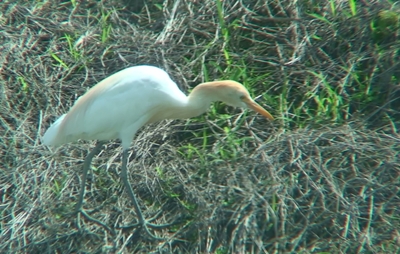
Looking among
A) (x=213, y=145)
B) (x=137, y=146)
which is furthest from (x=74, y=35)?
(x=213, y=145)

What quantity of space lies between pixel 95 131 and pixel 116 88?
0.83 feet

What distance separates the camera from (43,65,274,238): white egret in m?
3.49

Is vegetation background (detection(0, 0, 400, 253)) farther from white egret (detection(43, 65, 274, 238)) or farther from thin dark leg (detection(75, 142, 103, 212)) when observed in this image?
white egret (detection(43, 65, 274, 238))

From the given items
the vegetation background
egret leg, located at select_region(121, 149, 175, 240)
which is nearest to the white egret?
egret leg, located at select_region(121, 149, 175, 240)

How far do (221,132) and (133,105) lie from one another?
2.29 feet

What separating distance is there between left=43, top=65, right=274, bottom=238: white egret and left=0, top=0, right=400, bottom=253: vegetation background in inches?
8.6

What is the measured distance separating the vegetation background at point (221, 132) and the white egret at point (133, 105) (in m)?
0.22

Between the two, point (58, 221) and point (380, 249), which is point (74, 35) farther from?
point (380, 249)

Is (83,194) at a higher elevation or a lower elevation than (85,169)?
lower

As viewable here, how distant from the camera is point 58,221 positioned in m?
3.66

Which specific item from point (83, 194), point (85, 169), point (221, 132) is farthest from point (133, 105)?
point (221, 132)

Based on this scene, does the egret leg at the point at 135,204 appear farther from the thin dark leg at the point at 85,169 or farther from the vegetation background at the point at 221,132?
the thin dark leg at the point at 85,169

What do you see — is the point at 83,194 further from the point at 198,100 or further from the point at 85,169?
the point at 198,100

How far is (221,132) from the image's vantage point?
3979 millimetres
